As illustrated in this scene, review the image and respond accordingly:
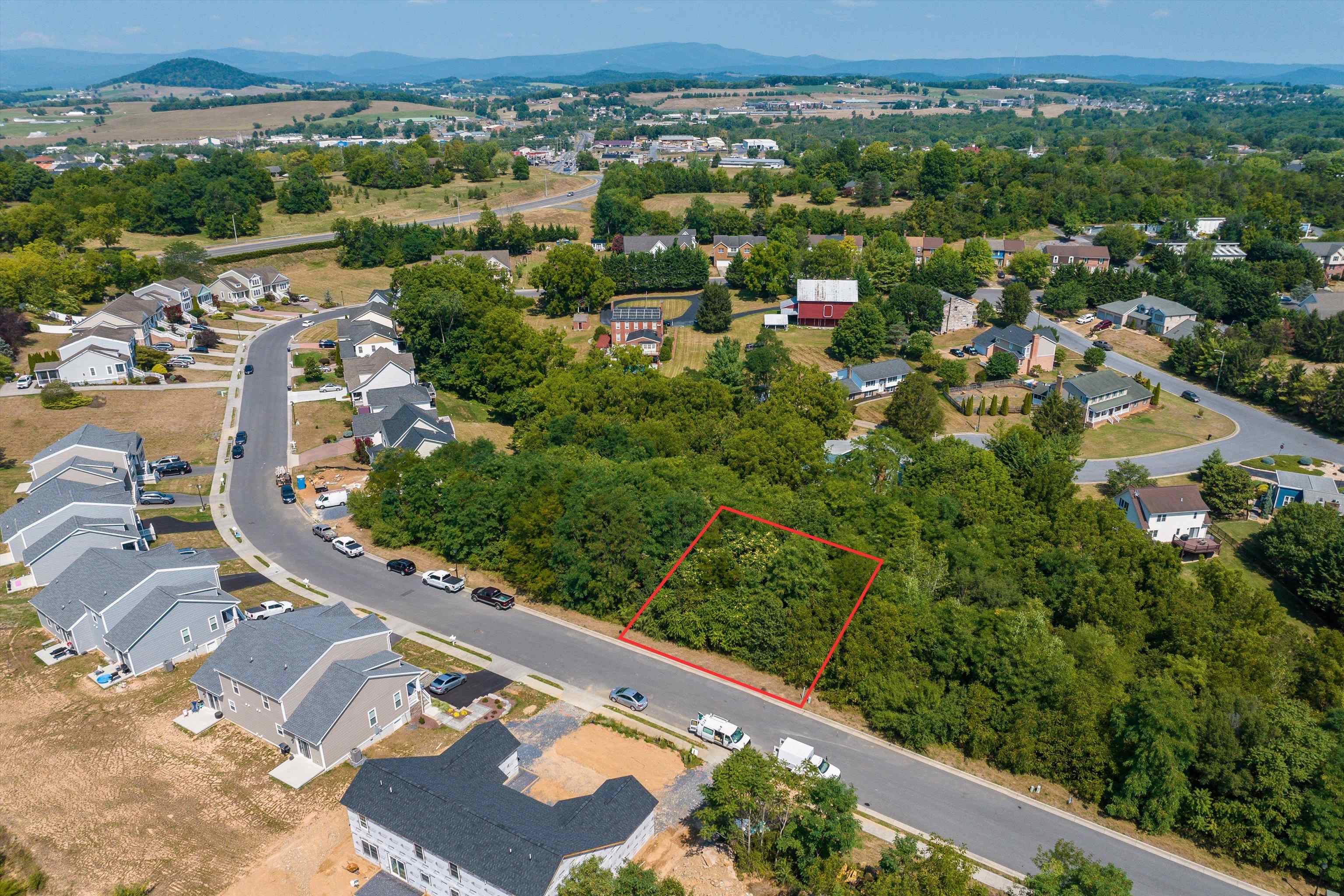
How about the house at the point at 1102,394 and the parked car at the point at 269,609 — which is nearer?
the parked car at the point at 269,609

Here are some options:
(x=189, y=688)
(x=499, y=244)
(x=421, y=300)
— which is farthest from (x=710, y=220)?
(x=189, y=688)

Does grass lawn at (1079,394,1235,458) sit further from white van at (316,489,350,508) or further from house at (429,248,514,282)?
house at (429,248,514,282)

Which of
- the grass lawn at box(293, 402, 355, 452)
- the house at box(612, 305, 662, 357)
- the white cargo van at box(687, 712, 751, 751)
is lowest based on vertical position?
the white cargo van at box(687, 712, 751, 751)

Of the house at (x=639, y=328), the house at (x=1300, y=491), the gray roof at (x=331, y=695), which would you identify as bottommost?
the house at (x=1300, y=491)

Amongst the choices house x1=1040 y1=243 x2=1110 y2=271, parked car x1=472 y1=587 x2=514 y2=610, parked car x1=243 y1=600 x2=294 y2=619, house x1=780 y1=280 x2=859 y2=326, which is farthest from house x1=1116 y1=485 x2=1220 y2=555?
house x1=1040 y1=243 x2=1110 y2=271

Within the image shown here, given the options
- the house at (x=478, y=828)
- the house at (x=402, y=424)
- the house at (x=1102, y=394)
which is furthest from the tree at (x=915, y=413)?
the house at (x=478, y=828)

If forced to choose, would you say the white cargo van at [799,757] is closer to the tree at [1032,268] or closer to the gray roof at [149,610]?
the gray roof at [149,610]

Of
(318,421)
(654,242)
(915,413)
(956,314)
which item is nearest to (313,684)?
(318,421)
